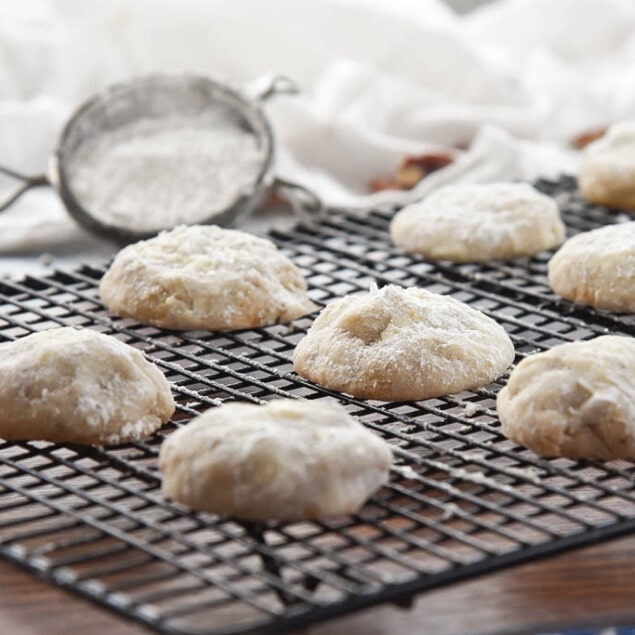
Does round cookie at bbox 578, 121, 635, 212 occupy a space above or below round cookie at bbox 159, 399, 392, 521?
above

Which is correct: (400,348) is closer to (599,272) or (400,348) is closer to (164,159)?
(599,272)

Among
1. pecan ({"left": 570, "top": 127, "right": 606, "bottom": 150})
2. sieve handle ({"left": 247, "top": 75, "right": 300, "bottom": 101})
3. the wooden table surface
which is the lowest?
the wooden table surface

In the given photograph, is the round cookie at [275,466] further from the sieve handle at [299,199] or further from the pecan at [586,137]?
the pecan at [586,137]

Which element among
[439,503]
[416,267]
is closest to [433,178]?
[416,267]

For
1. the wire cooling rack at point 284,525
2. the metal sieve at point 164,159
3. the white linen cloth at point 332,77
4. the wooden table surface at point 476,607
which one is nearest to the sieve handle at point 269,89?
the metal sieve at point 164,159

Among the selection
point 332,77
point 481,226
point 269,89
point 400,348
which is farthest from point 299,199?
point 400,348

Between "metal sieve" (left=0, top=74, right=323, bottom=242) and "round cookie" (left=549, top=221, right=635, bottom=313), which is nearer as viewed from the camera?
"round cookie" (left=549, top=221, right=635, bottom=313)

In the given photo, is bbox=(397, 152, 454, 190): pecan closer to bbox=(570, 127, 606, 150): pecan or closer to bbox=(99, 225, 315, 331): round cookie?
bbox=(570, 127, 606, 150): pecan

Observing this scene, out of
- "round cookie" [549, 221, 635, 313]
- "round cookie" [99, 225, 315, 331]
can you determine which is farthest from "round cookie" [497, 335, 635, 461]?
"round cookie" [99, 225, 315, 331]
